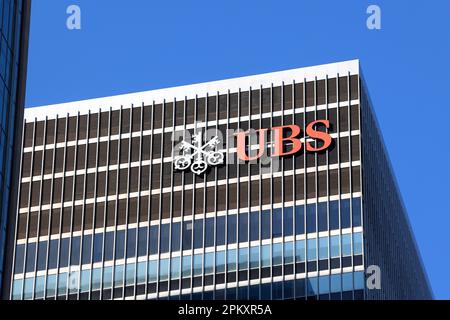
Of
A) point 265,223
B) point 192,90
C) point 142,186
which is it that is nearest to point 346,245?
point 265,223

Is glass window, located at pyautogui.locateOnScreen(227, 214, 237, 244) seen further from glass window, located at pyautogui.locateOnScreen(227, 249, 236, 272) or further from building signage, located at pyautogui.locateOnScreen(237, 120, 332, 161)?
building signage, located at pyautogui.locateOnScreen(237, 120, 332, 161)

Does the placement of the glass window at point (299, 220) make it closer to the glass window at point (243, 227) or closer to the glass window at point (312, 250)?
the glass window at point (312, 250)

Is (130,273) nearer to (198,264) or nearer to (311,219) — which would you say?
(198,264)

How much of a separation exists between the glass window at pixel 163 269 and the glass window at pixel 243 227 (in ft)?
24.5

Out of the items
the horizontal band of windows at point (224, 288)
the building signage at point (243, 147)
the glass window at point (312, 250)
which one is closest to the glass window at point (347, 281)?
the horizontal band of windows at point (224, 288)

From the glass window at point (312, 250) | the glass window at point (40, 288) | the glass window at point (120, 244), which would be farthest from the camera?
the glass window at point (40, 288)

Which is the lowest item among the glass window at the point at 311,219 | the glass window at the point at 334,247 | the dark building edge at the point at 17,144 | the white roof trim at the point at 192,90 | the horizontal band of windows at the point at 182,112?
the dark building edge at the point at 17,144

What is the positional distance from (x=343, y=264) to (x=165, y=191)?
768 inches

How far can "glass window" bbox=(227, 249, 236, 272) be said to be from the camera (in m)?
141

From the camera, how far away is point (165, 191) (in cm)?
14638

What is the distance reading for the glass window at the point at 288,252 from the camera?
457ft

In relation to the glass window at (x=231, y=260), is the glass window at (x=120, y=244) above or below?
above

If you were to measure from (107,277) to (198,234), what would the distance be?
949cm
